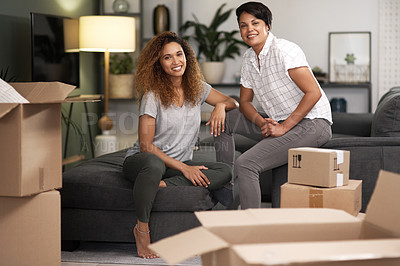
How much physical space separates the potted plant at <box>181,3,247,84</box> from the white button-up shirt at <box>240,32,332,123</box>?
3.28m

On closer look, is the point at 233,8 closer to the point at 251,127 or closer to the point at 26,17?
the point at 26,17

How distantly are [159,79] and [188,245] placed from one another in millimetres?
1868

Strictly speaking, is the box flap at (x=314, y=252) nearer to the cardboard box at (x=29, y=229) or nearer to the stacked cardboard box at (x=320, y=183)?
the stacked cardboard box at (x=320, y=183)

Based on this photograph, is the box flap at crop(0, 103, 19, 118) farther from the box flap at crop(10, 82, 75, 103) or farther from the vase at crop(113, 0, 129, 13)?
the vase at crop(113, 0, 129, 13)

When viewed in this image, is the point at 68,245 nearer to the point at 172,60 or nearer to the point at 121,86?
the point at 172,60

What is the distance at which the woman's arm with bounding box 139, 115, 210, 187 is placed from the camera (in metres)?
2.81

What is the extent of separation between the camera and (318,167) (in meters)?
2.27

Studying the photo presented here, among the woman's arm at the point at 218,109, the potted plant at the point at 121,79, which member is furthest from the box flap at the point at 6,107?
the potted plant at the point at 121,79

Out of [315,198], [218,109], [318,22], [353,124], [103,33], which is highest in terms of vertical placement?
[318,22]

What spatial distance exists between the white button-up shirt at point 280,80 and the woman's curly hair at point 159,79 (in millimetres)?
337

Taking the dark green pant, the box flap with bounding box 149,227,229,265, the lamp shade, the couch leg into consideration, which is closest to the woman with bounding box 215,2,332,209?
the dark green pant

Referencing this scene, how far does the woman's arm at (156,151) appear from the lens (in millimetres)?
2812

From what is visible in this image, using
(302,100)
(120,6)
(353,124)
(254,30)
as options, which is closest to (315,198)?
(302,100)

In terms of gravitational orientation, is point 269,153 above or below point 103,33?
below
